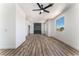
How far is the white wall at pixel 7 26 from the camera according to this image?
502 centimetres

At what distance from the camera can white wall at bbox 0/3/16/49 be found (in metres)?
5.02

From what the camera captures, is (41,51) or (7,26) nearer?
(41,51)

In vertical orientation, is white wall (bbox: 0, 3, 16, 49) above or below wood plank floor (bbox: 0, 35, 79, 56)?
above

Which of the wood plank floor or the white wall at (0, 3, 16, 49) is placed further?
the white wall at (0, 3, 16, 49)

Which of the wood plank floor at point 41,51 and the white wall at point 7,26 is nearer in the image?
the wood plank floor at point 41,51

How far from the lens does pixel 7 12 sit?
502 cm

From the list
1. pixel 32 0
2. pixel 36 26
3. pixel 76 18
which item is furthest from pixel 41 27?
pixel 32 0

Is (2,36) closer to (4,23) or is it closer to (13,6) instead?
(4,23)

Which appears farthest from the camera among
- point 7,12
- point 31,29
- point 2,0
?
point 31,29

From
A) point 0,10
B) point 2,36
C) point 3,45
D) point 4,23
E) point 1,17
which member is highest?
point 0,10

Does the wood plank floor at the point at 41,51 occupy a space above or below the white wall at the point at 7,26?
below

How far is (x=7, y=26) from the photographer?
5.05 m

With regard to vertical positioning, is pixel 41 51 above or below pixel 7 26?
below

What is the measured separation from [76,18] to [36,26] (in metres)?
16.0
